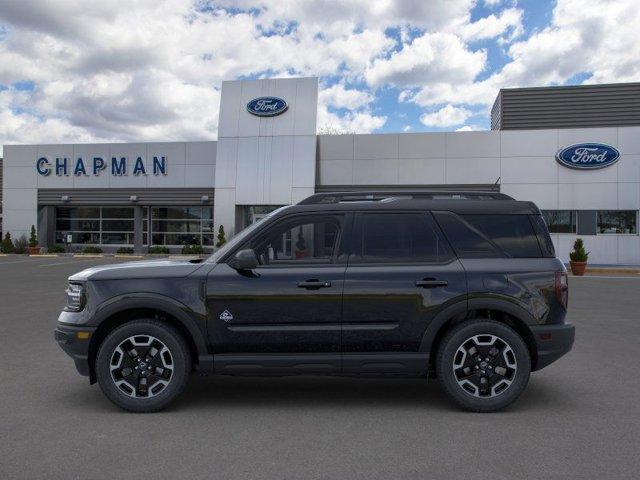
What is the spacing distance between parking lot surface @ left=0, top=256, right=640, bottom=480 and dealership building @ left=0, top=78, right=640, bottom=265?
2090 centimetres

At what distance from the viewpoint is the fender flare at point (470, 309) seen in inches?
189

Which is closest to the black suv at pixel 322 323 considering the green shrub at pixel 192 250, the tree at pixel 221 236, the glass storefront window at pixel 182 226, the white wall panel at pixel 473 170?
the white wall panel at pixel 473 170

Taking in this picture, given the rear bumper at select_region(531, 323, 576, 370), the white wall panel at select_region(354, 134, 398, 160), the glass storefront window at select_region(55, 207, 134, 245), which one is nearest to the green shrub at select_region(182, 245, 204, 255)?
the glass storefront window at select_region(55, 207, 134, 245)

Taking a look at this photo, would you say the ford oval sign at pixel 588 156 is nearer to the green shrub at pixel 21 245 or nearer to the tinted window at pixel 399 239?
the tinted window at pixel 399 239

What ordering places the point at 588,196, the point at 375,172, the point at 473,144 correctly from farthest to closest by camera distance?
1. the point at 375,172
2. the point at 473,144
3. the point at 588,196

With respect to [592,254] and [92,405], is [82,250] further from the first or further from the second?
[92,405]

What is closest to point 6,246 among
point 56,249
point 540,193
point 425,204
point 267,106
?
point 56,249

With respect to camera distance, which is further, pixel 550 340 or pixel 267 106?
pixel 267 106

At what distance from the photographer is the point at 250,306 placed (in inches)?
188

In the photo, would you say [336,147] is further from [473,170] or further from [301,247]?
[301,247]

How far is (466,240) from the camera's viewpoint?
5.02 metres

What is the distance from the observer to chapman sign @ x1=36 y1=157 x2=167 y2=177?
31016 mm

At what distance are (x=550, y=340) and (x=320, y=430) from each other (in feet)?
6.97

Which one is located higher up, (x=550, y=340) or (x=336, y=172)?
(x=336, y=172)
